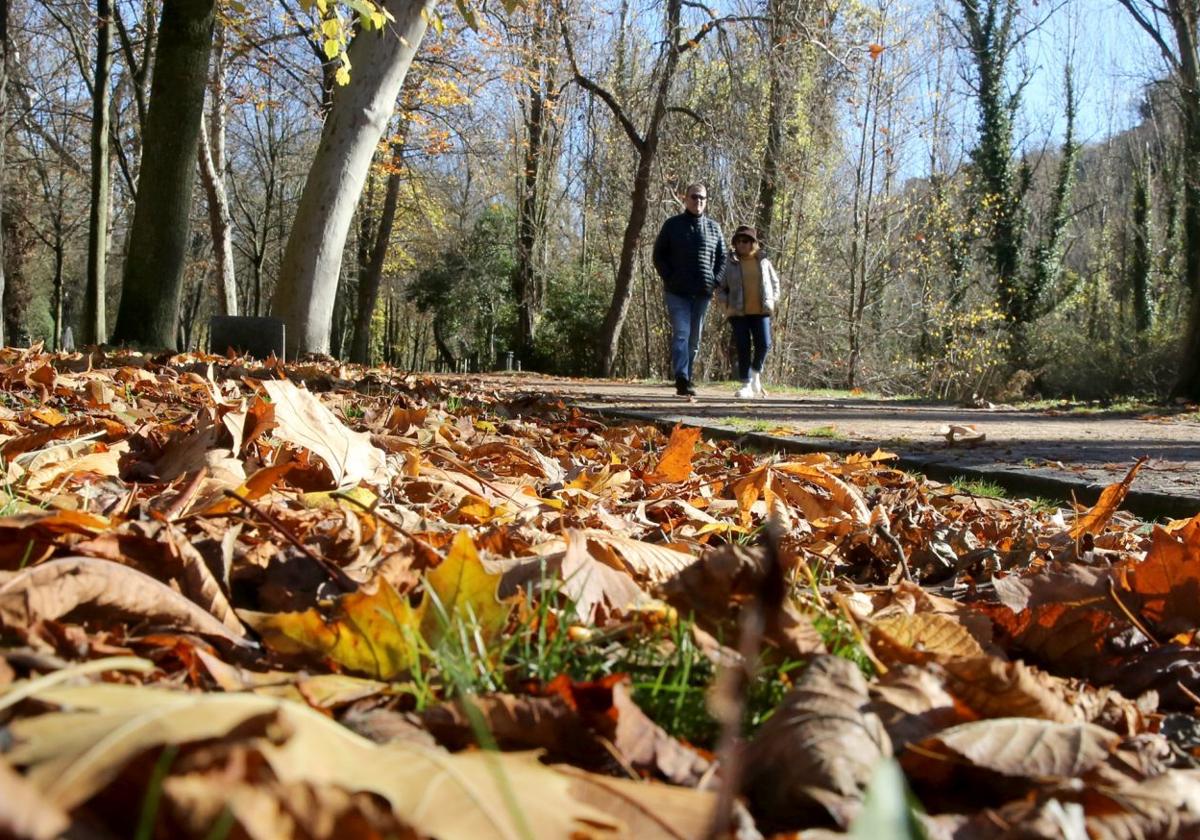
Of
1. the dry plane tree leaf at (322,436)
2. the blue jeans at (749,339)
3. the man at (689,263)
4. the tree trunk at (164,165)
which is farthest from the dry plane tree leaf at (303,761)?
the blue jeans at (749,339)

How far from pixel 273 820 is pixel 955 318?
2799cm

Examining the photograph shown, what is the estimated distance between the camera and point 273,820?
0.61 m

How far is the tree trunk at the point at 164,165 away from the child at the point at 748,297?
19.8ft

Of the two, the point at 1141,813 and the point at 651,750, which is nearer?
the point at 1141,813

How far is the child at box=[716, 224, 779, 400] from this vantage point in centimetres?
1163

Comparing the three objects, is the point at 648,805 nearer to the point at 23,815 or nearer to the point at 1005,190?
the point at 23,815

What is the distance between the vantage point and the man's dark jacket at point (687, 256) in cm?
1158

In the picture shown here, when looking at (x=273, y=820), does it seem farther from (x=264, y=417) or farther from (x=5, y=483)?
(x=264, y=417)

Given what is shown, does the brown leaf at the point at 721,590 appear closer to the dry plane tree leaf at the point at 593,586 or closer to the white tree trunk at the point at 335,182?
the dry plane tree leaf at the point at 593,586

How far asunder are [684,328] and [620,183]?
48.6 feet

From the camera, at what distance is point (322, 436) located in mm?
2365

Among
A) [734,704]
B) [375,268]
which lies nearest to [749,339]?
[734,704]

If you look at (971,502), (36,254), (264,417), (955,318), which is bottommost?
(971,502)

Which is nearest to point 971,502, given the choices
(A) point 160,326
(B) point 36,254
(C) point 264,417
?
(C) point 264,417
